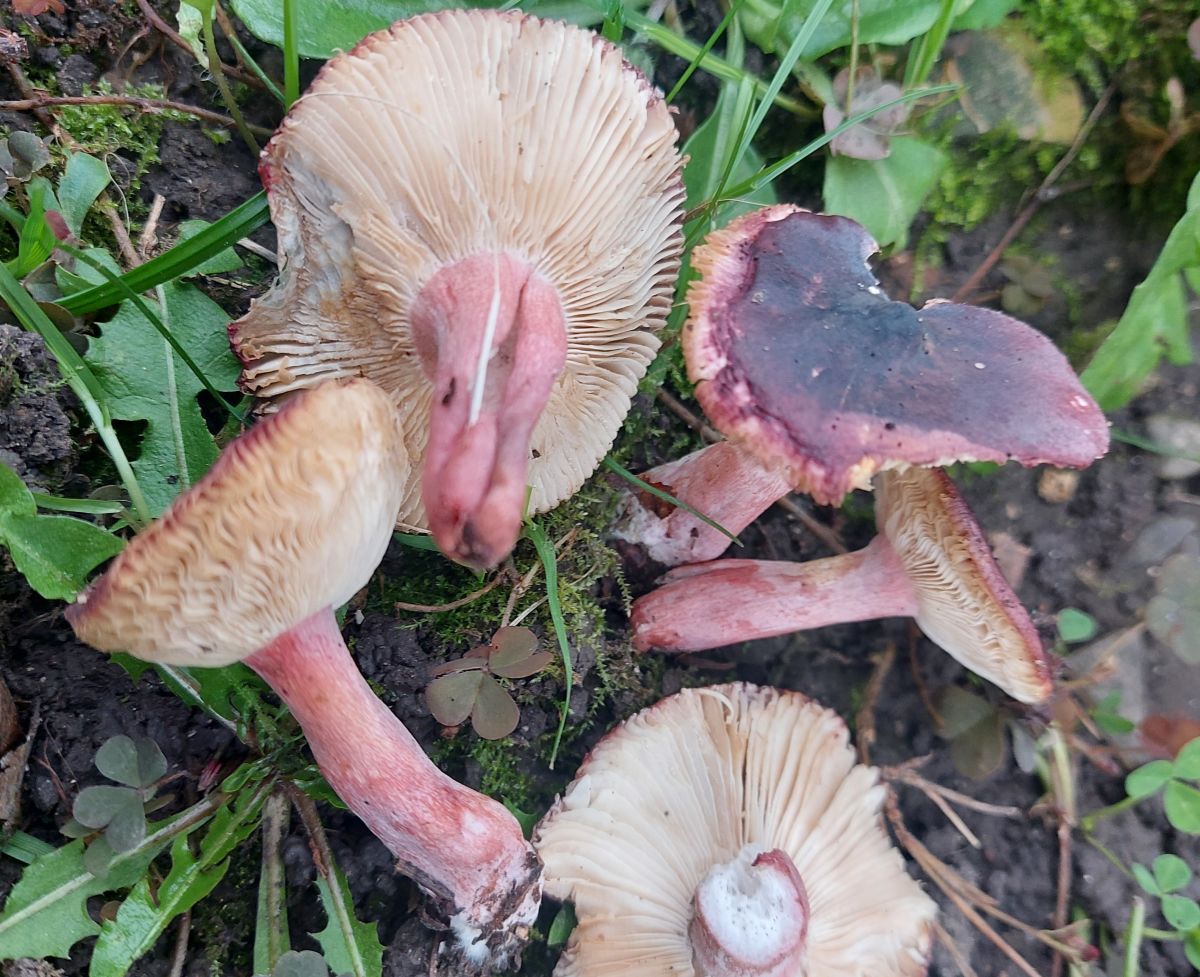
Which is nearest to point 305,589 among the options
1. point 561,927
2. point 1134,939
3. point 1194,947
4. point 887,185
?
point 561,927

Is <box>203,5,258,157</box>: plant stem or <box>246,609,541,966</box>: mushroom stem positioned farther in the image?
<box>203,5,258,157</box>: plant stem

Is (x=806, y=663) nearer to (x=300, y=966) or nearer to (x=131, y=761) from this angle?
(x=300, y=966)

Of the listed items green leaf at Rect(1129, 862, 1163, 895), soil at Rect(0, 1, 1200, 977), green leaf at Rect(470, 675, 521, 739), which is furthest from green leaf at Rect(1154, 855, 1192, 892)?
green leaf at Rect(470, 675, 521, 739)

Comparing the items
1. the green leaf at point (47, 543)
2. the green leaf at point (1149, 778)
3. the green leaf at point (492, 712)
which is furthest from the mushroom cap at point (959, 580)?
the green leaf at point (47, 543)

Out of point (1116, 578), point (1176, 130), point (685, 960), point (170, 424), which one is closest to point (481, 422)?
point (170, 424)

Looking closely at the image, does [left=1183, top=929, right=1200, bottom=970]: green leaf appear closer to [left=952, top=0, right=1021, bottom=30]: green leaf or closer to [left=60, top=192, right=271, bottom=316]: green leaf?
[left=952, top=0, right=1021, bottom=30]: green leaf

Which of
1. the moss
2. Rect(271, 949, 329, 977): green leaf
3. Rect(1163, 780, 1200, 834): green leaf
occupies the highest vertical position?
the moss
